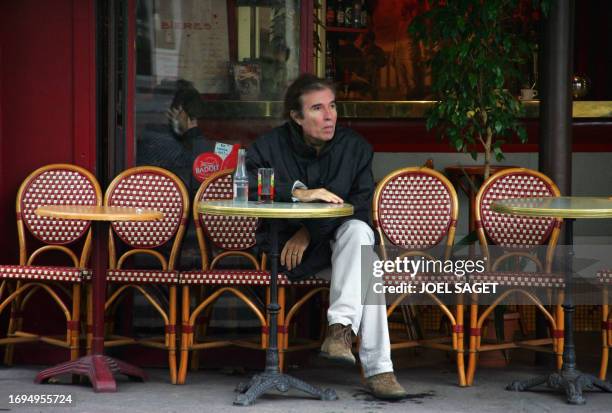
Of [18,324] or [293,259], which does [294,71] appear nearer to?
[293,259]

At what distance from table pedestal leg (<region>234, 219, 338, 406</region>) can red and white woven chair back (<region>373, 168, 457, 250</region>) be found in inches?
37.0

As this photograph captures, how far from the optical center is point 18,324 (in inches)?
255

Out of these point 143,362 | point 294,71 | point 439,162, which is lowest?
point 143,362

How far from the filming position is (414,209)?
6414 millimetres

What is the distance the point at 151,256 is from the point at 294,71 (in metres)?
1.37

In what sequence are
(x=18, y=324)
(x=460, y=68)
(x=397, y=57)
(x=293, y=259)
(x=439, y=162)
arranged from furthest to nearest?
1. (x=397, y=57)
2. (x=439, y=162)
3. (x=460, y=68)
4. (x=18, y=324)
5. (x=293, y=259)

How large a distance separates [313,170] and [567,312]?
4.92 feet

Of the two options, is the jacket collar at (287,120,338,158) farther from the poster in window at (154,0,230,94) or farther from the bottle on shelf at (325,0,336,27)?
the bottle on shelf at (325,0,336,27)

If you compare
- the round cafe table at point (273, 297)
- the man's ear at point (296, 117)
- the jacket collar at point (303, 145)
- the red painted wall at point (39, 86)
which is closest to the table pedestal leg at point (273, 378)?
the round cafe table at point (273, 297)

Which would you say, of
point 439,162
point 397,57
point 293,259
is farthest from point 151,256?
point 397,57

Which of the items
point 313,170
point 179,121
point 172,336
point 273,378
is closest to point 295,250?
point 313,170

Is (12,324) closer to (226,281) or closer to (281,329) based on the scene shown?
(226,281)

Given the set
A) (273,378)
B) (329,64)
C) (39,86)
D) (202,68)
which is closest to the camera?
(273,378)

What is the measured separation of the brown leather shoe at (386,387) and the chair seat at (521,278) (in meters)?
0.78
